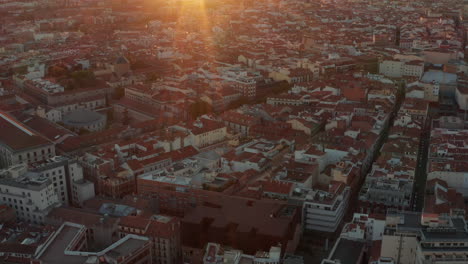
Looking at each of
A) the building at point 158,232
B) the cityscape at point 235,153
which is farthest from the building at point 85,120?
the building at point 158,232

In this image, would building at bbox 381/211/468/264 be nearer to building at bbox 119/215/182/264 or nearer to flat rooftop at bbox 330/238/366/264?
flat rooftop at bbox 330/238/366/264

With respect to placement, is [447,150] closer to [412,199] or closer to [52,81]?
[412,199]

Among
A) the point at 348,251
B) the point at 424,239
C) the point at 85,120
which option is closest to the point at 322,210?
the point at 348,251

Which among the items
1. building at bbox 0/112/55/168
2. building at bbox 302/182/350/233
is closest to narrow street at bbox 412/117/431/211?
building at bbox 302/182/350/233

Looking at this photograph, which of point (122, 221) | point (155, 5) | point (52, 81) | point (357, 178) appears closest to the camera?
point (122, 221)

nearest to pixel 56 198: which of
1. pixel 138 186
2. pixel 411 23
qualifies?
pixel 138 186

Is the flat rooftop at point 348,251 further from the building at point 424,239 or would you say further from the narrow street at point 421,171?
the narrow street at point 421,171
